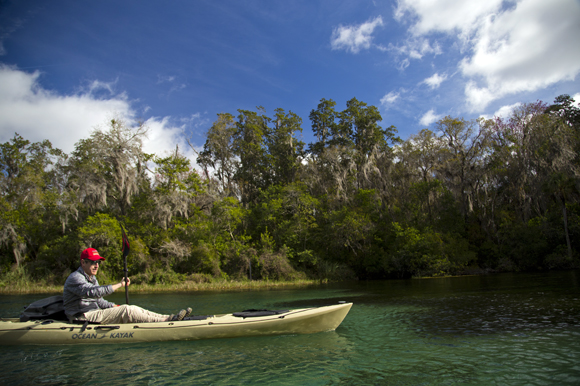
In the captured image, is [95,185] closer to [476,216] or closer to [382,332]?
[382,332]

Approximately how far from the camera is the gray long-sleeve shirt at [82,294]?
6.78 meters

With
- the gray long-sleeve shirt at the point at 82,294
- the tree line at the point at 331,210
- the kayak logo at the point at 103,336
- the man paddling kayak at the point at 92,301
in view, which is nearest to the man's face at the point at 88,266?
the man paddling kayak at the point at 92,301

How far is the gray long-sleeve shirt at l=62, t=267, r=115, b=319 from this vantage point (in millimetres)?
6781

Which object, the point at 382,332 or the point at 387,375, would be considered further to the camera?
the point at 382,332

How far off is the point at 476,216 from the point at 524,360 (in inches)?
1119

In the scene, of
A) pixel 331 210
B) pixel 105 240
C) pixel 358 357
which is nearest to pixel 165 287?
pixel 105 240

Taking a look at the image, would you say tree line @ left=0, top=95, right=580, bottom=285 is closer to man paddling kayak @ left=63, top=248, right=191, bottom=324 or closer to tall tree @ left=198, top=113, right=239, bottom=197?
tall tree @ left=198, top=113, right=239, bottom=197

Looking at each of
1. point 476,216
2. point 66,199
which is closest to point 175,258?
point 66,199

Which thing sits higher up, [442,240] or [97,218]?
[97,218]

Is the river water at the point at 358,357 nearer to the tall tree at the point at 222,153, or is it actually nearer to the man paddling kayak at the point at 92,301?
the man paddling kayak at the point at 92,301

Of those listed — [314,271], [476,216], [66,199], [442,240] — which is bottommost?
[314,271]

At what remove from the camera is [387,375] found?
16.9 ft

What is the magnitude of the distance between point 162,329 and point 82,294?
5.66 ft

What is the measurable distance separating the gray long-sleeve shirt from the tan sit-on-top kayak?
340 millimetres
